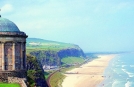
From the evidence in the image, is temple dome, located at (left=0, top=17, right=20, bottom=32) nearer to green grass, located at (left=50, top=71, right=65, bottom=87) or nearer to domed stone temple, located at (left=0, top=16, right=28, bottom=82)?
domed stone temple, located at (left=0, top=16, right=28, bottom=82)

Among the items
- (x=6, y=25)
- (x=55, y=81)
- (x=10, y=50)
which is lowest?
(x=55, y=81)

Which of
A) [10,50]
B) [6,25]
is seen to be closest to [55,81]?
[10,50]

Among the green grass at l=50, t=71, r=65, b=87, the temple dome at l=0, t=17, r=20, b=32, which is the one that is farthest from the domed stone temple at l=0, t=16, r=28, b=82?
the green grass at l=50, t=71, r=65, b=87

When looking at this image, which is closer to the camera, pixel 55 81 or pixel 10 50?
pixel 10 50

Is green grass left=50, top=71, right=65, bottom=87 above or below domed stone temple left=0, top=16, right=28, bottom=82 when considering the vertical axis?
below

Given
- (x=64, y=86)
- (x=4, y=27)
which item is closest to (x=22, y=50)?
(x=4, y=27)

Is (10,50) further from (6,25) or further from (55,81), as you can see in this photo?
(55,81)

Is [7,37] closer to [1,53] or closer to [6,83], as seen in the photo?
[1,53]

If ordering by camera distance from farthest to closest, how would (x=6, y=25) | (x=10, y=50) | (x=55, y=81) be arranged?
(x=55, y=81)
(x=10, y=50)
(x=6, y=25)

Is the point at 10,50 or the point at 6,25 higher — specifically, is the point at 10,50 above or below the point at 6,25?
below
